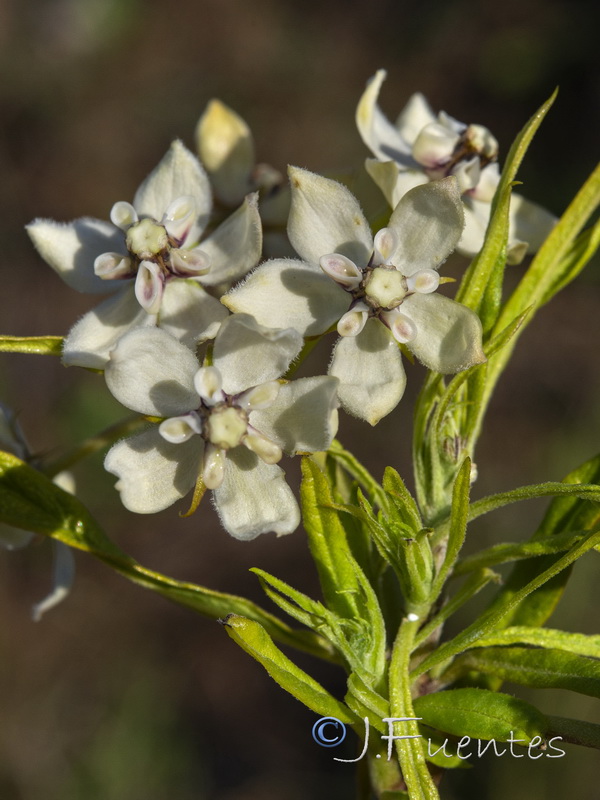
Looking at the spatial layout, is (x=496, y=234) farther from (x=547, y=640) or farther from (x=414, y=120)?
(x=414, y=120)

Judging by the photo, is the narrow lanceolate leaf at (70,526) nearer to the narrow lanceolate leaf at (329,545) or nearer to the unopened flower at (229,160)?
the narrow lanceolate leaf at (329,545)

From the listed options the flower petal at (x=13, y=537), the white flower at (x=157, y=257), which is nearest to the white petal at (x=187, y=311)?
the white flower at (x=157, y=257)

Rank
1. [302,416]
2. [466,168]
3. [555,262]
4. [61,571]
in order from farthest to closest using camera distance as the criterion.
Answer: [61,571], [466,168], [555,262], [302,416]

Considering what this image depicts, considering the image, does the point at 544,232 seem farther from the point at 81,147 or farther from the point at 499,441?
the point at 81,147

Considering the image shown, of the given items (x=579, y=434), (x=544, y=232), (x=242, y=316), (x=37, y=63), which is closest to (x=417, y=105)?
(x=544, y=232)

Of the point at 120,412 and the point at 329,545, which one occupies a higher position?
the point at 329,545

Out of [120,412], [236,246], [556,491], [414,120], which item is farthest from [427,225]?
[120,412]

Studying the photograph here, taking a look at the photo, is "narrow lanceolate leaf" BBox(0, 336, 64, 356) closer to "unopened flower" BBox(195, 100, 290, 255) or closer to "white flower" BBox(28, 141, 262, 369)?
"white flower" BBox(28, 141, 262, 369)
